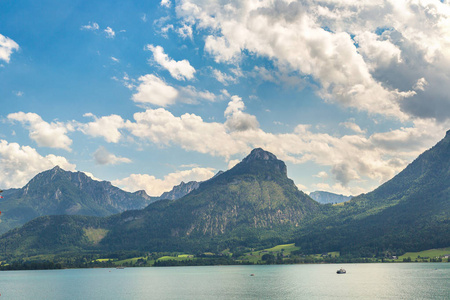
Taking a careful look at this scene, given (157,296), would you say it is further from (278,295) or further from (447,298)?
(447,298)

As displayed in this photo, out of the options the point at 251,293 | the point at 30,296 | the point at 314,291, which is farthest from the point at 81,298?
the point at 314,291

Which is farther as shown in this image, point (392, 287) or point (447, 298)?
point (392, 287)

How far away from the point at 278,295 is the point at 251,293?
1644 centimetres

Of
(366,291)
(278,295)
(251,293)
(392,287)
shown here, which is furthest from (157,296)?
(392,287)

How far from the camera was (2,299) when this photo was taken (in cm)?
19000

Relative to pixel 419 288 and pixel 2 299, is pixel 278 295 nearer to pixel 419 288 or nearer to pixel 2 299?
pixel 419 288

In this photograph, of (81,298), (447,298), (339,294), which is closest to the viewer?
(447,298)

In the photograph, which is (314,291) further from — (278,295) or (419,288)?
(419,288)

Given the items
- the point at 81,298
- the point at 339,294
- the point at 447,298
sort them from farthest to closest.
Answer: the point at 81,298
the point at 339,294
the point at 447,298

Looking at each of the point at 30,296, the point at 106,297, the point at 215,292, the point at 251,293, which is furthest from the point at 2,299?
the point at 251,293

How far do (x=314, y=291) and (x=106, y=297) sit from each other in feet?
330

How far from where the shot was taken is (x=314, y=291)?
627 feet

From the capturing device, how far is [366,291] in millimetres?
184500

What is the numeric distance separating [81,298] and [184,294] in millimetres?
49431
